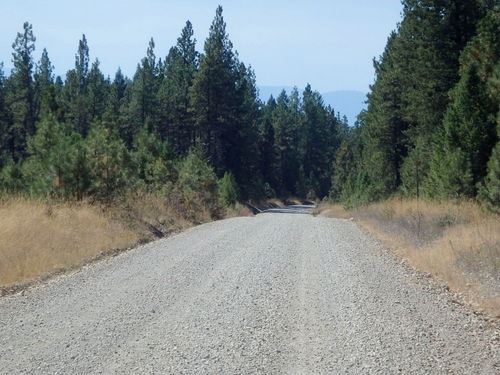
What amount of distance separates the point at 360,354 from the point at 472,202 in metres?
16.2

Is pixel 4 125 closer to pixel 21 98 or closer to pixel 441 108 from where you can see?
pixel 21 98

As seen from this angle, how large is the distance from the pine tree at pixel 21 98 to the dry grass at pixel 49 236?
55.3 m

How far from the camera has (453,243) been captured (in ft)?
44.4

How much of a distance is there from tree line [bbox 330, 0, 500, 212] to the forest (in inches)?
2.4

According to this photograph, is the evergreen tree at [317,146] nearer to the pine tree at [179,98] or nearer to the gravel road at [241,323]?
the pine tree at [179,98]

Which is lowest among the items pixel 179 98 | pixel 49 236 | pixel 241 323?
pixel 241 323

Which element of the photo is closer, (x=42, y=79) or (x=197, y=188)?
(x=197, y=188)

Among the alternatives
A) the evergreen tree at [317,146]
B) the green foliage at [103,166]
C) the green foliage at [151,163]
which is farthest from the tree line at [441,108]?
the evergreen tree at [317,146]

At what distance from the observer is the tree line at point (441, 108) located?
2206 cm

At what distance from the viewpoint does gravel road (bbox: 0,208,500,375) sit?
243 inches

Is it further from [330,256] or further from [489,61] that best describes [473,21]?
[330,256]

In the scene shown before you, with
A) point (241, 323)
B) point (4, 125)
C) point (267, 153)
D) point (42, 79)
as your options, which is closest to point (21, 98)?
point (4, 125)

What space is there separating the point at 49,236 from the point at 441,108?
25448 mm

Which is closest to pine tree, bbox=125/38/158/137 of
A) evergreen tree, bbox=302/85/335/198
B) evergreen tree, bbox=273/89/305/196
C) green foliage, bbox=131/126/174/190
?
evergreen tree, bbox=273/89/305/196
